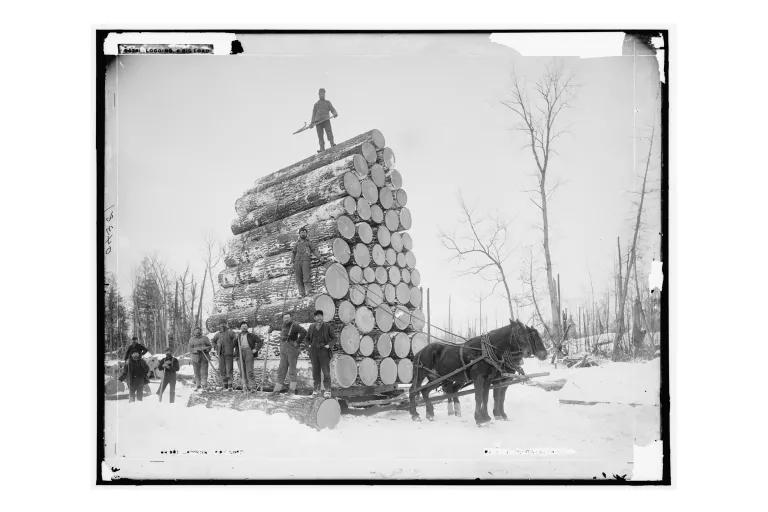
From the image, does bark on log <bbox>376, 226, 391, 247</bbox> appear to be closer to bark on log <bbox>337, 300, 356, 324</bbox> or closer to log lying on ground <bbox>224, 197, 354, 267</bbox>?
log lying on ground <bbox>224, 197, 354, 267</bbox>

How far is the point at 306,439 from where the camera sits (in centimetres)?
658

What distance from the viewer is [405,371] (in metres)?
7.73

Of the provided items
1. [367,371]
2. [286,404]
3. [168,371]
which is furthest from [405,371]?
[168,371]

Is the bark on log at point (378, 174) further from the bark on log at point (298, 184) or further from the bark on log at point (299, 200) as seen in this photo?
the bark on log at point (299, 200)

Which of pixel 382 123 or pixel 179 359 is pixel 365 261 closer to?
pixel 382 123

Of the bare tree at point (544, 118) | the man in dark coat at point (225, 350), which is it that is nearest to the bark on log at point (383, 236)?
the bare tree at point (544, 118)

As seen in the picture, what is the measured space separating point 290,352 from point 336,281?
1018mm

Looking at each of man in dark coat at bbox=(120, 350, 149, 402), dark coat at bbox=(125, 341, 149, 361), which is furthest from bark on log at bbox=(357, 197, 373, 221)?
man in dark coat at bbox=(120, 350, 149, 402)

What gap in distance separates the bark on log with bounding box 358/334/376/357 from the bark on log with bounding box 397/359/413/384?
24.3 inches

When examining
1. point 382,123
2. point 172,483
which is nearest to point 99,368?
point 172,483

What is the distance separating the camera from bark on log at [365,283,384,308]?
735 cm

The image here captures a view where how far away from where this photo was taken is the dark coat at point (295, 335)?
6871 millimetres

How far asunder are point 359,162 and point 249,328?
261 centimetres

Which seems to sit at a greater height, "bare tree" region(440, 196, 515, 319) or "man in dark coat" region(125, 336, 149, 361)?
"bare tree" region(440, 196, 515, 319)
